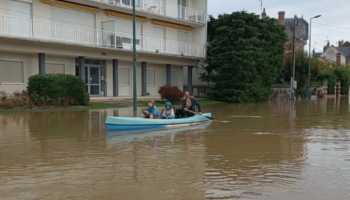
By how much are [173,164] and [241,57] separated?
23684mm

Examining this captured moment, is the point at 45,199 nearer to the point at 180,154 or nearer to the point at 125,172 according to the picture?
the point at 125,172

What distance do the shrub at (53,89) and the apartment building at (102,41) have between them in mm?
3170

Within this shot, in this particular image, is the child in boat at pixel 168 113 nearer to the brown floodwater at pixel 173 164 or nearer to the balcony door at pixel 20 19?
the brown floodwater at pixel 173 164

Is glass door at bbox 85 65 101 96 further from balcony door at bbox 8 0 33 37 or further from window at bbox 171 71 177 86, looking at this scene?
window at bbox 171 71 177 86

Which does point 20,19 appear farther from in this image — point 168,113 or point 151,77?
point 151,77

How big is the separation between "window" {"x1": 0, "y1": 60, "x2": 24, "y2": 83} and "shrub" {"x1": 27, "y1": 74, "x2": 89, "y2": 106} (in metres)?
3.29

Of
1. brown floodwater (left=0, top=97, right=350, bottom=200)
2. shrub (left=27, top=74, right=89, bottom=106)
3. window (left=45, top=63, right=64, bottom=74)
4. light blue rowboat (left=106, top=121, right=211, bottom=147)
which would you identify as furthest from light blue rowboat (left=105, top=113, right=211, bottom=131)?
window (left=45, top=63, right=64, bottom=74)

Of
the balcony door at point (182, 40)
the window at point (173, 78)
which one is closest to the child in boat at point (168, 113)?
the balcony door at point (182, 40)

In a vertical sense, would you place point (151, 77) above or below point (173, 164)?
above

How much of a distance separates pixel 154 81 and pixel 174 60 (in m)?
2.65

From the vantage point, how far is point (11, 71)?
22.4m

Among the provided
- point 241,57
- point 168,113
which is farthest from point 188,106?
point 241,57

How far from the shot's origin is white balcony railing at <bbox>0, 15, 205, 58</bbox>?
2094 centimetres

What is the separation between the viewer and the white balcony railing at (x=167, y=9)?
27.2 meters
